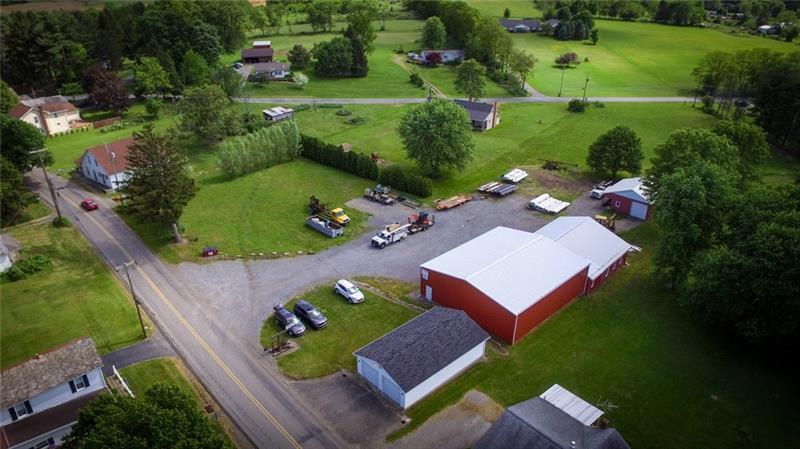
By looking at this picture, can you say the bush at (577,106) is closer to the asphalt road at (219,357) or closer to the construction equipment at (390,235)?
the construction equipment at (390,235)

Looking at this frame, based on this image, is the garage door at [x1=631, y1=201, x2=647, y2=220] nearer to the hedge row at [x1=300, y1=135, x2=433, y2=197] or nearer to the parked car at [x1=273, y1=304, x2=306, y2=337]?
the hedge row at [x1=300, y1=135, x2=433, y2=197]

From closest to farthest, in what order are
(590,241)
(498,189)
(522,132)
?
(590,241)
(498,189)
(522,132)

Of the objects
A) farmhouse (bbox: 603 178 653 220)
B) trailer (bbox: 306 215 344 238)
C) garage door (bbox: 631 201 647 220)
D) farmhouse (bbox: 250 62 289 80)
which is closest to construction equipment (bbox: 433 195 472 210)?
trailer (bbox: 306 215 344 238)

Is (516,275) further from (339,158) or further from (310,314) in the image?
(339,158)

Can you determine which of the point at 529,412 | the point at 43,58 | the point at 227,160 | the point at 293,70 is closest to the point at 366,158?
the point at 227,160

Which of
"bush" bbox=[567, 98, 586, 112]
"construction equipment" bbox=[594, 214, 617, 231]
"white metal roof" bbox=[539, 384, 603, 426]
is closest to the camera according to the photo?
"white metal roof" bbox=[539, 384, 603, 426]

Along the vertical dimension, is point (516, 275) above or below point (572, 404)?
above

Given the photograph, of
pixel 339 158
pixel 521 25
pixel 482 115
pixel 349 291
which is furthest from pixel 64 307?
pixel 521 25

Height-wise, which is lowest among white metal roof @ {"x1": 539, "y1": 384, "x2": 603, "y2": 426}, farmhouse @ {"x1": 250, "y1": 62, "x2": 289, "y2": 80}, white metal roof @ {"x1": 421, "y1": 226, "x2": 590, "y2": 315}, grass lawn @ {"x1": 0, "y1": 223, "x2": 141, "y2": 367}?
grass lawn @ {"x1": 0, "y1": 223, "x2": 141, "y2": 367}
